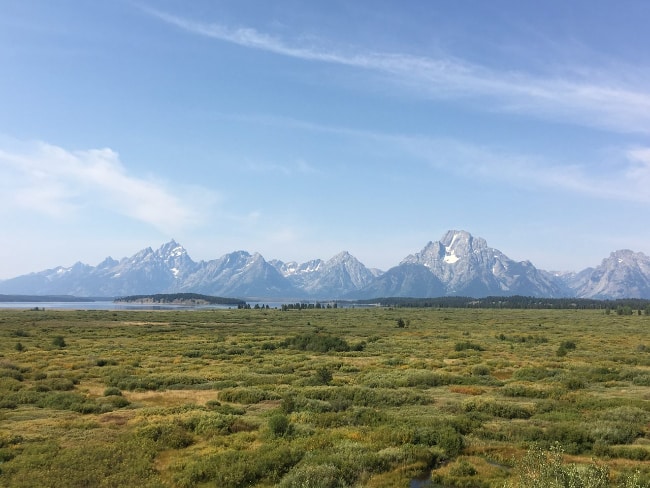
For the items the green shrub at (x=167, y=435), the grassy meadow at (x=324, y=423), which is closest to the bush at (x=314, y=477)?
the grassy meadow at (x=324, y=423)

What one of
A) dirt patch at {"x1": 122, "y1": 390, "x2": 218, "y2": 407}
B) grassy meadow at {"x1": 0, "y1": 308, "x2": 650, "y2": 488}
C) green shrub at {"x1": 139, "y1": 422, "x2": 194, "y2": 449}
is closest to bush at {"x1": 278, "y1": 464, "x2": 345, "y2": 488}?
grassy meadow at {"x1": 0, "y1": 308, "x2": 650, "y2": 488}

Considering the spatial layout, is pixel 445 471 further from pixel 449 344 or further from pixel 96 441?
pixel 449 344

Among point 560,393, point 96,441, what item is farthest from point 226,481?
point 560,393

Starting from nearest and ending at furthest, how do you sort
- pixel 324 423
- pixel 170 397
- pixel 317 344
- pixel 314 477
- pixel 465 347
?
pixel 314 477 < pixel 324 423 < pixel 170 397 < pixel 465 347 < pixel 317 344

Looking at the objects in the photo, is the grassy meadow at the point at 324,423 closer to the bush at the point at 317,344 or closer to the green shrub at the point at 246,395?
the green shrub at the point at 246,395

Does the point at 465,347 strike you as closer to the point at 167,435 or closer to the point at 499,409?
the point at 499,409

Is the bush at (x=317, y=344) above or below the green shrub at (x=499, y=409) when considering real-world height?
below

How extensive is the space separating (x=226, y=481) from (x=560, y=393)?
22.6 metres

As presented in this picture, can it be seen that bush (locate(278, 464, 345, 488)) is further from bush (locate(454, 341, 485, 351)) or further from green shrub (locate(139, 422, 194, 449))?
bush (locate(454, 341, 485, 351))

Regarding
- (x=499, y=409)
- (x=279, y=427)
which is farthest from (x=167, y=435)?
(x=499, y=409)

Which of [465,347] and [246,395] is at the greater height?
[246,395]

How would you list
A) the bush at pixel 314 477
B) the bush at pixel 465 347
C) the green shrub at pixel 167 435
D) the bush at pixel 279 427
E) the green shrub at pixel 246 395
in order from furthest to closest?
the bush at pixel 465 347, the green shrub at pixel 246 395, the bush at pixel 279 427, the green shrub at pixel 167 435, the bush at pixel 314 477

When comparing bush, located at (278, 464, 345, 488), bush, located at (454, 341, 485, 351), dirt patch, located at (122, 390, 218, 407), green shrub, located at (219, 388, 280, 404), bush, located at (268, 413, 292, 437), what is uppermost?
bush, located at (278, 464, 345, 488)

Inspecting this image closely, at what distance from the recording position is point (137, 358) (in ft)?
156
